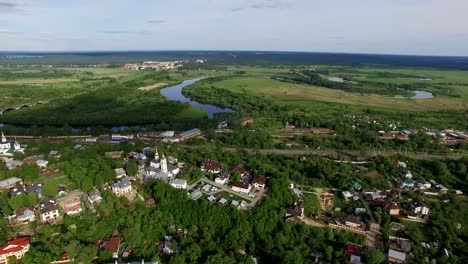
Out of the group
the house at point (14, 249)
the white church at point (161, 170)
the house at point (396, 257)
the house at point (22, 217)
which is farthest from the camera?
the white church at point (161, 170)

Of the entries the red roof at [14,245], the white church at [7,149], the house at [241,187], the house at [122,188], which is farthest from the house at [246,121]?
the red roof at [14,245]

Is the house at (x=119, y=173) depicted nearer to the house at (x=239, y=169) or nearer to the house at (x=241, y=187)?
the house at (x=241, y=187)

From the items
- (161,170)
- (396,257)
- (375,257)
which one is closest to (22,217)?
(161,170)

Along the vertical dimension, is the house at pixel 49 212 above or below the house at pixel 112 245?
above

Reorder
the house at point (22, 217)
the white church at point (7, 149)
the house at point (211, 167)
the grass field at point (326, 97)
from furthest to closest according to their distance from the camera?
the grass field at point (326, 97)
the white church at point (7, 149)
the house at point (211, 167)
the house at point (22, 217)

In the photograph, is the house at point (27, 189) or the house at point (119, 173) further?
the house at point (119, 173)

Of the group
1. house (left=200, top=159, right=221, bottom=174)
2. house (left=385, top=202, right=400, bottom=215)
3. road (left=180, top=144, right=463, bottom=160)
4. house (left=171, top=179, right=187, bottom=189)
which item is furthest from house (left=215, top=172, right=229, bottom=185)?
house (left=385, top=202, right=400, bottom=215)

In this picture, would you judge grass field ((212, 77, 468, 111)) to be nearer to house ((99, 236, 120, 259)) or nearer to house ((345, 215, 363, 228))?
house ((345, 215, 363, 228))
